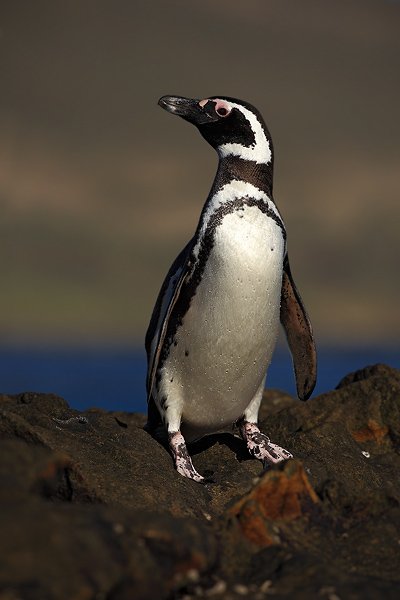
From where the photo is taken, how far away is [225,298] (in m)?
5.53

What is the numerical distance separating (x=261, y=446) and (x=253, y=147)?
7.48 feet

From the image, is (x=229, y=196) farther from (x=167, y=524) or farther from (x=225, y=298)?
(x=167, y=524)

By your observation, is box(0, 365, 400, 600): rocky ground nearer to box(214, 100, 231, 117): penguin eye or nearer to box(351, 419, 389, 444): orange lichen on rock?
box(351, 419, 389, 444): orange lichen on rock

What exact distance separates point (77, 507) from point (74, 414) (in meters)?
3.29

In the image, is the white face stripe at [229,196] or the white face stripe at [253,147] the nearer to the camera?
the white face stripe at [229,196]

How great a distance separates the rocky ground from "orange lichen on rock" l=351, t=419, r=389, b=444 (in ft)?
3.37

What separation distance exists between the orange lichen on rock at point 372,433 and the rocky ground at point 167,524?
3.37 feet

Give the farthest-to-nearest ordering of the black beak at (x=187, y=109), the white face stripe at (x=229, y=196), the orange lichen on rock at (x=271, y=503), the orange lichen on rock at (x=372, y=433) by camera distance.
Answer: the orange lichen on rock at (x=372, y=433) → the black beak at (x=187, y=109) → the white face stripe at (x=229, y=196) → the orange lichen on rock at (x=271, y=503)

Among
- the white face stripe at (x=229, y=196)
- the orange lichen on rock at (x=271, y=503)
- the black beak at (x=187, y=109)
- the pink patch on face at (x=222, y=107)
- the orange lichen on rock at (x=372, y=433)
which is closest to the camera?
the orange lichen on rock at (x=271, y=503)

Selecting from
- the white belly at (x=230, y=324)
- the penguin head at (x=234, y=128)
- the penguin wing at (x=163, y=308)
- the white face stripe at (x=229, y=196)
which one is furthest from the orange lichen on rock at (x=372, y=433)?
the penguin head at (x=234, y=128)

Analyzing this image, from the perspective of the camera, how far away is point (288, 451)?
6.12 meters

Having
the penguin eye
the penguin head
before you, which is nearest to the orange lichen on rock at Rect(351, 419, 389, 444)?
the penguin head

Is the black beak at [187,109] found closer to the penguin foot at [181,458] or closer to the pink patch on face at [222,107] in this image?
the pink patch on face at [222,107]

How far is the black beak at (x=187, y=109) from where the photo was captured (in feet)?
19.6
